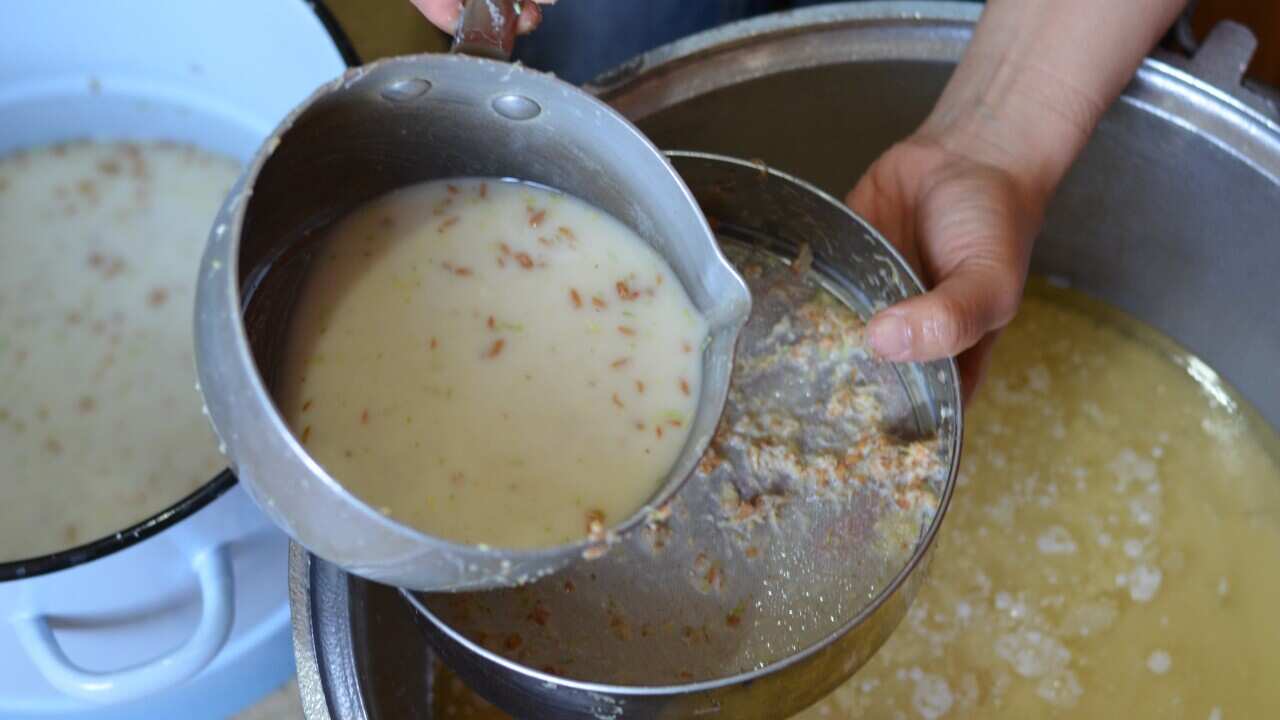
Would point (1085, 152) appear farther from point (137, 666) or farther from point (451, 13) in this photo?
point (137, 666)

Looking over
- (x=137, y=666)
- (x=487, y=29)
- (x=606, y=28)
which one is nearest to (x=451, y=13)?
(x=487, y=29)

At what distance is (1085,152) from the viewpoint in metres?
0.98

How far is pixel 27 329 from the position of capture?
874mm

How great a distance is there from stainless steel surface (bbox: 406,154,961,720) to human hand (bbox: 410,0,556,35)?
0.60 ft

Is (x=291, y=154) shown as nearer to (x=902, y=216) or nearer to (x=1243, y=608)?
(x=902, y=216)

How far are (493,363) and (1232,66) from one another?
651 mm

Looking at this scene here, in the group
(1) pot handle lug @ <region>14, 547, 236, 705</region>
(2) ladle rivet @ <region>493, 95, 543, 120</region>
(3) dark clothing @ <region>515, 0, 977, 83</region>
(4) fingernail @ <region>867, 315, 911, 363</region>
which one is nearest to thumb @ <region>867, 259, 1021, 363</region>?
(4) fingernail @ <region>867, 315, 911, 363</region>

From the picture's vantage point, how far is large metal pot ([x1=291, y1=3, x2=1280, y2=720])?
0.89 metres

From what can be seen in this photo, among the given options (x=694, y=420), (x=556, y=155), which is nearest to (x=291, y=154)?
(x=556, y=155)

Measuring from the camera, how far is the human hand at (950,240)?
2.35ft

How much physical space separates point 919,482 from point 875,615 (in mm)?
111

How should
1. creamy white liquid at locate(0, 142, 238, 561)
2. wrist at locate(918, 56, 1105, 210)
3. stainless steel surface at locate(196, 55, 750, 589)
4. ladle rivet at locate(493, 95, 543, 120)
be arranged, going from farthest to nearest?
wrist at locate(918, 56, 1105, 210)
creamy white liquid at locate(0, 142, 238, 561)
ladle rivet at locate(493, 95, 543, 120)
stainless steel surface at locate(196, 55, 750, 589)

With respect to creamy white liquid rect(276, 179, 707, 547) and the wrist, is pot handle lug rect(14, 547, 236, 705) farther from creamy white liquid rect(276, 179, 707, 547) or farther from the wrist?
the wrist

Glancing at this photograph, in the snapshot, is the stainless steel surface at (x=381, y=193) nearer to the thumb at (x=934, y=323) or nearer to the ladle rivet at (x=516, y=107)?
the ladle rivet at (x=516, y=107)
